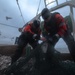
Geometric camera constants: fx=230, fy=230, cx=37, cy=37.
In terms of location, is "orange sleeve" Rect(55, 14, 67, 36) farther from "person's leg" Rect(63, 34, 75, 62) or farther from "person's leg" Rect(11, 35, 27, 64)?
"person's leg" Rect(11, 35, 27, 64)

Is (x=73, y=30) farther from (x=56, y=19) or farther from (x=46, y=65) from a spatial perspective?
(x=46, y=65)

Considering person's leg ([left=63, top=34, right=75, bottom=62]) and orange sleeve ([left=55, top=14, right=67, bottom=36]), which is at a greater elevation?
orange sleeve ([left=55, top=14, right=67, bottom=36])

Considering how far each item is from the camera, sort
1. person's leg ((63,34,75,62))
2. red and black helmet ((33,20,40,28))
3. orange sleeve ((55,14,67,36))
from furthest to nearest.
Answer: red and black helmet ((33,20,40,28)) → person's leg ((63,34,75,62)) → orange sleeve ((55,14,67,36))

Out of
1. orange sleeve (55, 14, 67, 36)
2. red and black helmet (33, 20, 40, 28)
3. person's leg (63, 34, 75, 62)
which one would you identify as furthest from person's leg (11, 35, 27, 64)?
orange sleeve (55, 14, 67, 36)

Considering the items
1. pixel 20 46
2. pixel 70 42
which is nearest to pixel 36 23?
pixel 20 46

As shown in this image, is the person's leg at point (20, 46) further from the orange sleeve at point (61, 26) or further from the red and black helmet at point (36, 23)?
the orange sleeve at point (61, 26)

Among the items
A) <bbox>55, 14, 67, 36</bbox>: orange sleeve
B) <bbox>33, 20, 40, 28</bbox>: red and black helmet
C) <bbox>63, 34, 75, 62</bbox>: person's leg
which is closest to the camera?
<bbox>55, 14, 67, 36</bbox>: orange sleeve

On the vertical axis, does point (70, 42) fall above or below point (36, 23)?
below

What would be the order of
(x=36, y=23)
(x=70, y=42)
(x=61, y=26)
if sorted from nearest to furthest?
(x=61, y=26) → (x=70, y=42) → (x=36, y=23)

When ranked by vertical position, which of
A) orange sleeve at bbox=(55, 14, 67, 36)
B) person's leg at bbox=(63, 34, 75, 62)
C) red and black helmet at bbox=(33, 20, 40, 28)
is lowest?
person's leg at bbox=(63, 34, 75, 62)

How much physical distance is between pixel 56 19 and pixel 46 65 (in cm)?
132

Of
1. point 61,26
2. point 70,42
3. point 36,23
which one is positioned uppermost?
point 36,23

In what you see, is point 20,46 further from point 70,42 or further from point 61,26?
point 61,26

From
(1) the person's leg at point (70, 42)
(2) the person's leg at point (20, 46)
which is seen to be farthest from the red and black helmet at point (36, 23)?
(1) the person's leg at point (70, 42)
